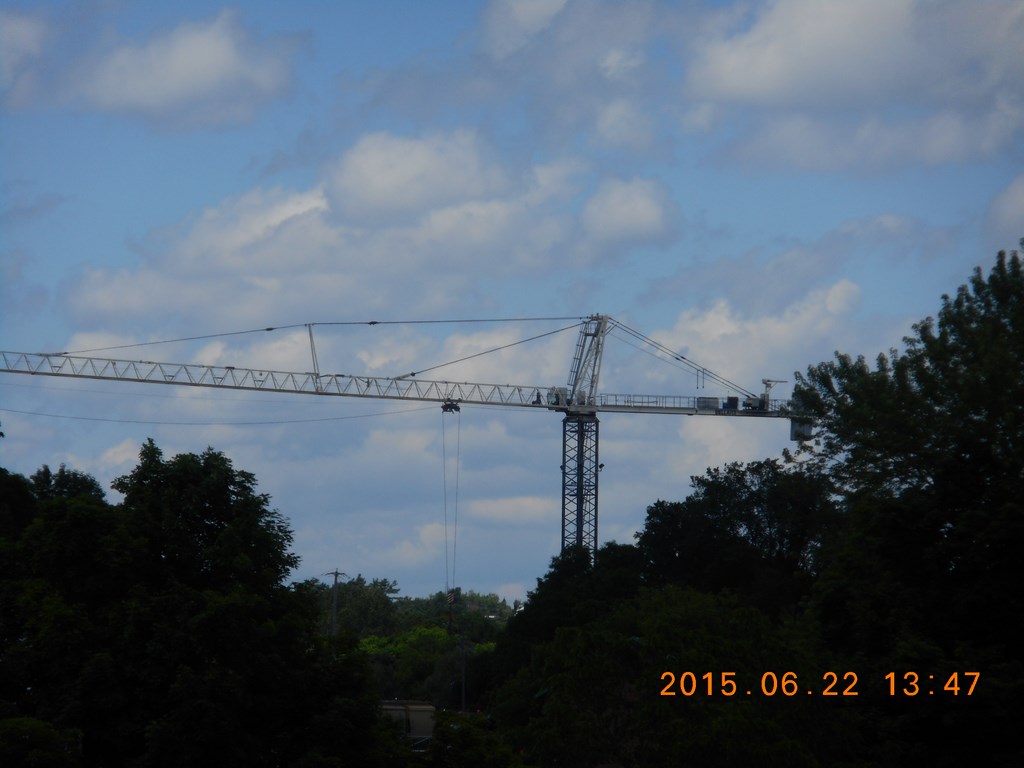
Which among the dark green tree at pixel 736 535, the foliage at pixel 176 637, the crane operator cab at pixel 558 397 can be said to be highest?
the crane operator cab at pixel 558 397

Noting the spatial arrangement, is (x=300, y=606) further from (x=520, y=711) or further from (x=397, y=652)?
(x=397, y=652)

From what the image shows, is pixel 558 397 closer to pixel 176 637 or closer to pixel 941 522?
pixel 941 522

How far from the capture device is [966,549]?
1160 inches

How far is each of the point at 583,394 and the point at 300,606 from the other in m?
86.2

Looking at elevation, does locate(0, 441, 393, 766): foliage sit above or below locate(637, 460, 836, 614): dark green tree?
below

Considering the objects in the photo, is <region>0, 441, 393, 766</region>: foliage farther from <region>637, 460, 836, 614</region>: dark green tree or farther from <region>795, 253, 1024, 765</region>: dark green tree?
<region>637, 460, 836, 614</region>: dark green tree

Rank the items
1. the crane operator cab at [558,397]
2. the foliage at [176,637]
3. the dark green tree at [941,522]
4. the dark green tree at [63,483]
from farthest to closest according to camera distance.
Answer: the crane operator cab at [558,397], the dark green tree at [63,483], the dark green tree at [941,522], the foliage at [176,637]

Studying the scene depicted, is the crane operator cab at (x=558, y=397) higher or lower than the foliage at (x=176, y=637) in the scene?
higher

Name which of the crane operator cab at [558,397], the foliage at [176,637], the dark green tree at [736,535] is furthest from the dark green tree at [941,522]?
the crane operator cab at [558,397]

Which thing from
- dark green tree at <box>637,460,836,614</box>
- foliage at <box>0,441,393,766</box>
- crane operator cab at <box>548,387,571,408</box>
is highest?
crane operator cab at <box>548,387,571,408</box>

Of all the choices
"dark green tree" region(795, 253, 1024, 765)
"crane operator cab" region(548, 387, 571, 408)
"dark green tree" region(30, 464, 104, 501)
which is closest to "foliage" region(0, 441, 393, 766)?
"dark green tree" region(795, 253, 1024, 765)

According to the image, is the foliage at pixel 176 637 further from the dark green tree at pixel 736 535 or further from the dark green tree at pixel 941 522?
the dark green tree at pixel 736 535

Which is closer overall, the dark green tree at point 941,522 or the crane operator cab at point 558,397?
the dark green tree at point 941,522

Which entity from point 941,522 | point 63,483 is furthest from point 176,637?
point 63,483
